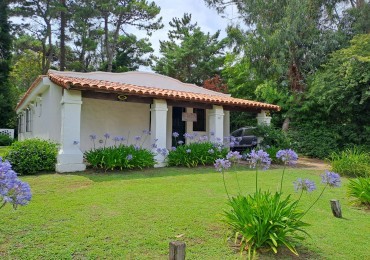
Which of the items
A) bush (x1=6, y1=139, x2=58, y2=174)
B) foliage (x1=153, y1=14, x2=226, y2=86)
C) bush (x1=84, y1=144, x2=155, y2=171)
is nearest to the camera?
bush (x1=6, y1=139, x2=58, y2=174)

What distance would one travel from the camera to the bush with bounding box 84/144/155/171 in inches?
369

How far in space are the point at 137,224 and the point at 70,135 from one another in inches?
223

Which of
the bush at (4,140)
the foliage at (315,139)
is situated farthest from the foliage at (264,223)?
the bush at (4,140)

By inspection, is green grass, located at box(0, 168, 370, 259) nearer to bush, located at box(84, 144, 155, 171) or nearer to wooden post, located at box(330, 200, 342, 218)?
wooden post, located at box(330, 200, 342, 218)

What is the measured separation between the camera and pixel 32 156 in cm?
877

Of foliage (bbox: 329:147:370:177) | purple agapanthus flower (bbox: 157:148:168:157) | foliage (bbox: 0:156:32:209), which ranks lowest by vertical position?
foliage (bbox: 329:147:370:177)

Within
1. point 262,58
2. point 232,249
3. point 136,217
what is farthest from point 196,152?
point 262,58

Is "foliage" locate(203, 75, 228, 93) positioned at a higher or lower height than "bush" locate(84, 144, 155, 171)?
higher

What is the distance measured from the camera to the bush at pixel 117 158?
9.38 m

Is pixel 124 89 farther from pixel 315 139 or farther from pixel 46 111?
pixel 315 139

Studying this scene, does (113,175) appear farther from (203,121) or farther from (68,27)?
(68,27)

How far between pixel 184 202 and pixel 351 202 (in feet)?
12.0

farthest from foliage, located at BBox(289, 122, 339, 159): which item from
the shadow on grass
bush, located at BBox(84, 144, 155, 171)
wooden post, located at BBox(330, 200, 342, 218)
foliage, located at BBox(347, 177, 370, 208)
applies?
wooden post, located at BBox(330, 200, 342, 218)

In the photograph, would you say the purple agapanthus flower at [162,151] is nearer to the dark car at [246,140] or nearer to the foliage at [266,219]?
the foliage at [266,219]
